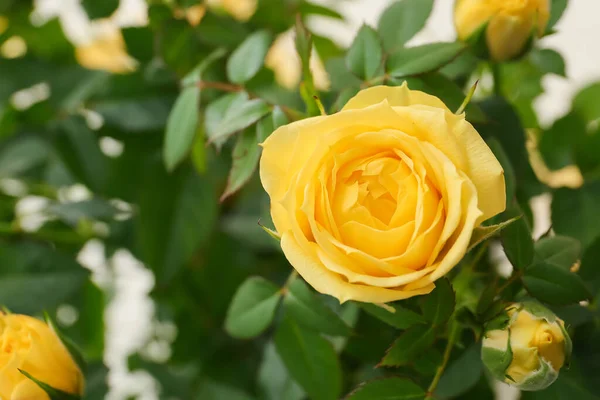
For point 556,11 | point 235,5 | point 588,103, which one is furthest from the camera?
point 235,5

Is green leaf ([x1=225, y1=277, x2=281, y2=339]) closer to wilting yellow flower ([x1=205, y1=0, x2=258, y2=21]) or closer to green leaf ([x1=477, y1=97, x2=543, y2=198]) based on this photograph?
green leaf ([x1=477, y1=97, x2=543, y2=198])

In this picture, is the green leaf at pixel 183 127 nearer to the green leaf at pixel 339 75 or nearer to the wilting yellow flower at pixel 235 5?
the green leaf at pixel 339 75

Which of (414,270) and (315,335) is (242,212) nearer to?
(315,335)

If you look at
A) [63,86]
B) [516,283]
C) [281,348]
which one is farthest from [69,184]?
[516,283]

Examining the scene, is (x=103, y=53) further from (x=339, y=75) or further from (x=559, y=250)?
(x=559, y=250)

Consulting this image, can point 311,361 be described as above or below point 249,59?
below

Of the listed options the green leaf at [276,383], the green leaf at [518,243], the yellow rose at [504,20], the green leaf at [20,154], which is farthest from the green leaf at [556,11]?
the green leaf at [20,154]

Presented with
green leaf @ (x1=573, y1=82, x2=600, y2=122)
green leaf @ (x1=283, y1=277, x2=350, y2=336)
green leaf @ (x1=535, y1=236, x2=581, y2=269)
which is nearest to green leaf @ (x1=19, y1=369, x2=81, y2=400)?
green leaf @ (x1=283, y1=277, x2=350, y2=336)

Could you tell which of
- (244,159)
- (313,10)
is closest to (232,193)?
(244,159)

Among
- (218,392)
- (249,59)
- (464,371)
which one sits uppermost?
(249,59)
